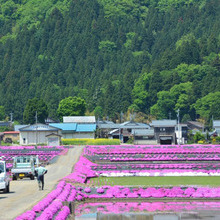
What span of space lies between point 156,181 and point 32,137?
10042cm

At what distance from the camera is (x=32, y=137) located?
153250 millimetres

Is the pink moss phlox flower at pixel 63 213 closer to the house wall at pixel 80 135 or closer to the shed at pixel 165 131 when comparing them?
the shed at pixel 165 131

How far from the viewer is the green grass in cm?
5197

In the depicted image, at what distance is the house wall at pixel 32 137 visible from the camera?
152125mm

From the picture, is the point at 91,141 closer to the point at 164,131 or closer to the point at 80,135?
the point at 80,135

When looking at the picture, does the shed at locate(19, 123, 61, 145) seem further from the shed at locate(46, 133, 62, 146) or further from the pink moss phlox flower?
the pink moss phlox flower

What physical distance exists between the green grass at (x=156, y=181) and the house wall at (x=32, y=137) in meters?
93.2

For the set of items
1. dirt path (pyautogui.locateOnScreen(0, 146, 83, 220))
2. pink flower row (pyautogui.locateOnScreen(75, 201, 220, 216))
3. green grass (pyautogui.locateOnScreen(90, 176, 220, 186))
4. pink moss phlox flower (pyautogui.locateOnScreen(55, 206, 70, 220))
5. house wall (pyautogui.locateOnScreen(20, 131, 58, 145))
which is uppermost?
house wall (pyautogui.locateOnScreen(20, 131, 58, 145))

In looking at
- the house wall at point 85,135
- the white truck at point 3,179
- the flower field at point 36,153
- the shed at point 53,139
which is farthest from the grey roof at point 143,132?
the white truck at point 3,179

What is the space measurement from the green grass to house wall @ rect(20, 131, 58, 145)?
9319 cm

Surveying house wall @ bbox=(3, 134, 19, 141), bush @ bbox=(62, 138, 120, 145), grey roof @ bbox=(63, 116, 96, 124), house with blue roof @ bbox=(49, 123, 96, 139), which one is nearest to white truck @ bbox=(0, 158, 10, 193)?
bush @ bbox=(62, 138, 120, 145)

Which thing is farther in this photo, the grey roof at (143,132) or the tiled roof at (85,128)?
the tiled roof at (85,128)

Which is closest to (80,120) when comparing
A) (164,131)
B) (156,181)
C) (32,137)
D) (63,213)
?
(32,137)

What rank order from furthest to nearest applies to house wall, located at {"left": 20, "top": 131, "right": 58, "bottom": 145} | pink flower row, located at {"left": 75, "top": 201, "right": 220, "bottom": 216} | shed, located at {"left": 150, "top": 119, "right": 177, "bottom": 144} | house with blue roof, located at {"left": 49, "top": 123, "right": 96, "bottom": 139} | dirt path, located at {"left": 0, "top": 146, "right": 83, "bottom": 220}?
house with blue roof, located at {"left": 49, "top": 123, "right": 96, "bottom": 139} → shed, located at {"left": 150, "top": 119, "right": 177, "bottom": 144} → house wall, located at {"left": 20, "top": 131, "right": 58, "bottom": 145} → pink flower row, located at {"left": 75, "top": 201, "right": 220, "bottom": 216} → dirt path, located at {"left": 0, "top": 146, "right": 83, "bottom": 220}
